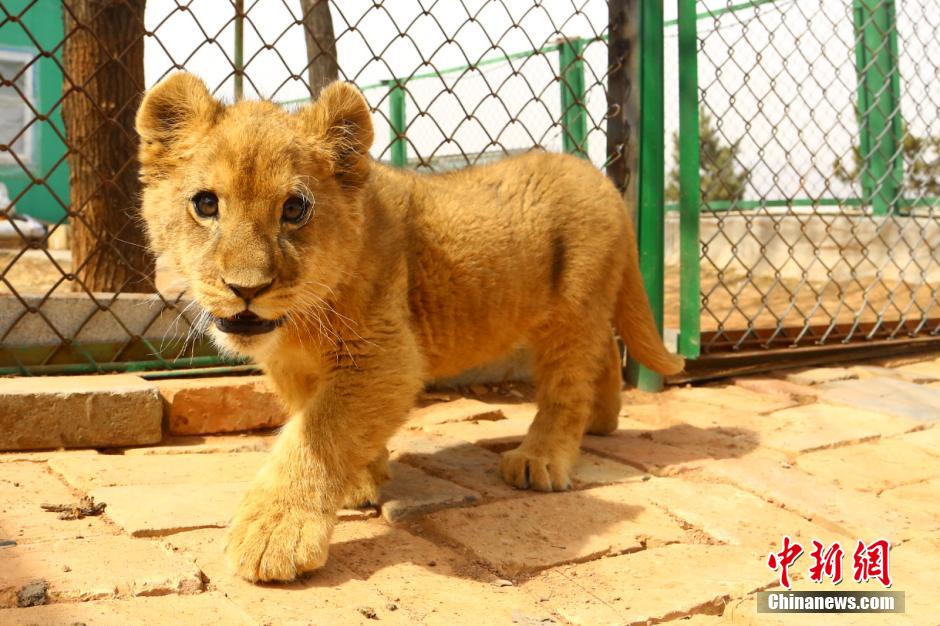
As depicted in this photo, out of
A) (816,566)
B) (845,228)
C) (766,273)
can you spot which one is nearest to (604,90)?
(816,566)

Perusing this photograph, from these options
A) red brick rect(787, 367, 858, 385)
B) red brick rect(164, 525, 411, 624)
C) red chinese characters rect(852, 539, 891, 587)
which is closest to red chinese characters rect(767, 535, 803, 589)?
red chinese characters rect(852, 539, 891, 587)

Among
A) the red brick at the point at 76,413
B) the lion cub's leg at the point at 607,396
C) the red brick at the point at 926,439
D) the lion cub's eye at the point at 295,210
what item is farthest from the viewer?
the lion cub's leg at the point at 607,396

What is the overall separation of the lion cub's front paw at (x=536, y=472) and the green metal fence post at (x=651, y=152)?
1.81 m

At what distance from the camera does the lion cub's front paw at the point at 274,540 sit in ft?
8.11

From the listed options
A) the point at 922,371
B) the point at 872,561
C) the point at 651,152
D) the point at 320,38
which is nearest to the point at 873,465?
the point at 872,561

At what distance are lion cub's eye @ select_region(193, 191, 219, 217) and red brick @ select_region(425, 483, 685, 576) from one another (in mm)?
1238

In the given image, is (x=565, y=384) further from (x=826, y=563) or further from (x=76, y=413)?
(x=76, y=413)

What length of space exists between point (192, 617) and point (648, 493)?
186 cm

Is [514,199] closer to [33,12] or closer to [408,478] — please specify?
[408,478]

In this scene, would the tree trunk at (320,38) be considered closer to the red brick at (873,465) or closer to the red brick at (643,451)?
the red brick at (643,451)

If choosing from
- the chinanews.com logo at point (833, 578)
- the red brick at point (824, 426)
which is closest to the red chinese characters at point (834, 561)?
the chinanews.com logo at point (833, 578)

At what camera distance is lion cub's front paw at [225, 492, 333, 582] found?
8.11ft

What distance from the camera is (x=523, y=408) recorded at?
499cm

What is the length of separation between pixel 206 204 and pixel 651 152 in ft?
9.76
